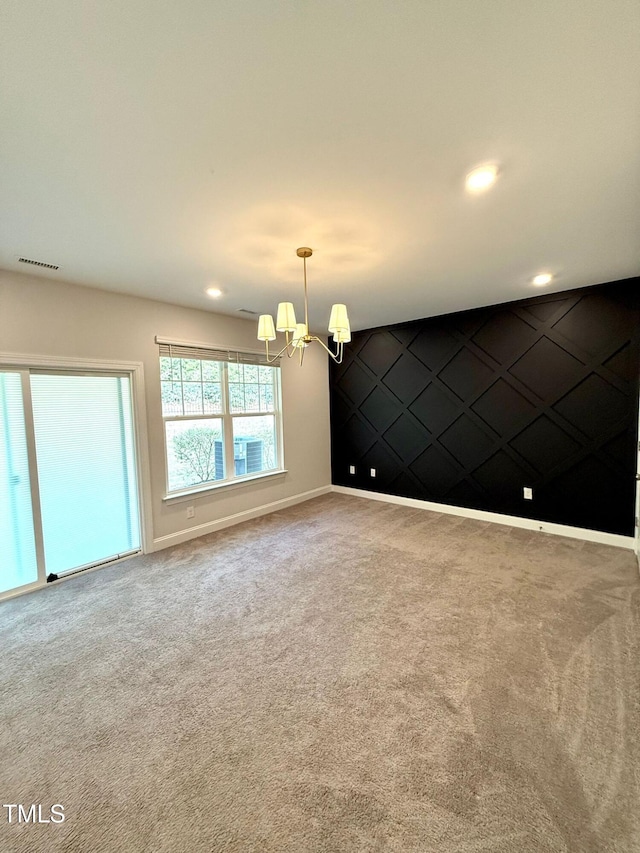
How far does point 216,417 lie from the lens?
4160mm

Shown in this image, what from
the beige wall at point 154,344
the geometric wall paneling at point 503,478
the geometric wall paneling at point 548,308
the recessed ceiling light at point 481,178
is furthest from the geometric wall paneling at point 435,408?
the recessed ceiling light at point 481,178

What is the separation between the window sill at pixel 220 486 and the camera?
377 centimetres

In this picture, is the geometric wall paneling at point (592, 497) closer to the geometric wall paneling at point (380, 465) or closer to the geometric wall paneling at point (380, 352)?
the geometric wall paneling at point (380, 465)

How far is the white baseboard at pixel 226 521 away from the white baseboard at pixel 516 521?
932mm

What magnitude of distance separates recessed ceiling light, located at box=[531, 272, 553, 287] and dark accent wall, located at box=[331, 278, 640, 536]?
48 centimetres

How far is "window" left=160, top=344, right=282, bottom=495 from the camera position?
3795mm

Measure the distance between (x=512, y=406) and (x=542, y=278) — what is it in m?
1.39

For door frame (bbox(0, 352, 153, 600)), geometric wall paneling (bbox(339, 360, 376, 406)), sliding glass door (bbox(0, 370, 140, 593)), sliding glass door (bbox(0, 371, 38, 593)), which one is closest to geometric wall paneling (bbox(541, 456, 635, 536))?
geometric wall paneling (bbox(339, 360, 376, 406))

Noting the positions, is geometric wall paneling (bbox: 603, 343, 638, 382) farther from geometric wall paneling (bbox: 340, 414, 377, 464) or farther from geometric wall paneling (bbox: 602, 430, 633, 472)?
geometric wall paneling (bbox: 340, 414, 377, 464)

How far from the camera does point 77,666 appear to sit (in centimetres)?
202

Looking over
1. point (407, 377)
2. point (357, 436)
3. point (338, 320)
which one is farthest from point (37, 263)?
point (357, 436)

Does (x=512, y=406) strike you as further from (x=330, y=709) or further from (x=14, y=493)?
(x=14, y=493)

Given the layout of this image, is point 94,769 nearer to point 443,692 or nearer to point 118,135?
point 443,692

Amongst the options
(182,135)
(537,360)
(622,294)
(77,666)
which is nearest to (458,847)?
(77,666)
